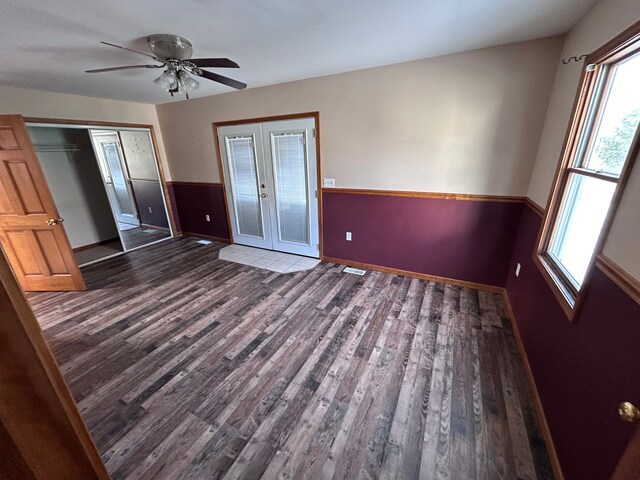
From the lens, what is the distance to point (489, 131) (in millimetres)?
2467

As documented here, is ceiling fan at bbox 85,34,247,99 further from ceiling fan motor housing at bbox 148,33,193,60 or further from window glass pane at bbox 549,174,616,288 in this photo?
window glass pane at bbox 549,174,616,288

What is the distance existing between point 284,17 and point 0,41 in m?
2.05

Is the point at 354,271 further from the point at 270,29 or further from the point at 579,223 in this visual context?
the point at 270,29

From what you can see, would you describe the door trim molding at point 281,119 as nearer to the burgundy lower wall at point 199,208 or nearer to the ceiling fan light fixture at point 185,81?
the burgundy lower wall at point 199,208

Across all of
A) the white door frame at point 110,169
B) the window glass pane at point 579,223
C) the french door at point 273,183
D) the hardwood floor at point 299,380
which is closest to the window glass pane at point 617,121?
the window glass pane at point 579,223

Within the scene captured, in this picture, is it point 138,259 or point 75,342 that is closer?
point 75,342

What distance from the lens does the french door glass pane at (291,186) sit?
3488mm

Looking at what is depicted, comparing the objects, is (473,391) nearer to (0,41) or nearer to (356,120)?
(356,120)

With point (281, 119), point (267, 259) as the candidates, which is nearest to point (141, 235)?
Result: point (267, 259)

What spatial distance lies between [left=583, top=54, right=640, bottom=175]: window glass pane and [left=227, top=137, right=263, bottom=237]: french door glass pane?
140 inches

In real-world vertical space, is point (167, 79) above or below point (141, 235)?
above

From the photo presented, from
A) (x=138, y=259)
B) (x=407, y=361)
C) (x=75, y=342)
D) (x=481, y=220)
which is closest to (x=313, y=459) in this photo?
(x=407, y=361)

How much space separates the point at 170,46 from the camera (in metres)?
1.97

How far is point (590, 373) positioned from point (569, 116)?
165cm
